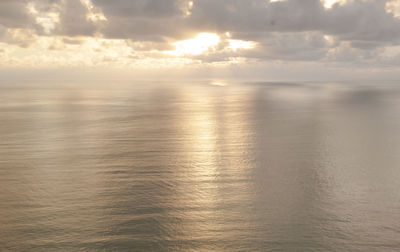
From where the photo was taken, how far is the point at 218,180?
102ft

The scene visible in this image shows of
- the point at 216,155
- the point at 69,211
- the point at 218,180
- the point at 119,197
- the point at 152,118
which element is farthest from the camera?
the point at 152,118

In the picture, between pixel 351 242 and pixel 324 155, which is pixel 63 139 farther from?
pixel 351 242

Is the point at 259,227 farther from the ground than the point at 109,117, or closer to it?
closer to it

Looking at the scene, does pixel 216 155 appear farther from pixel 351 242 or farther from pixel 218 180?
pixel 351 242

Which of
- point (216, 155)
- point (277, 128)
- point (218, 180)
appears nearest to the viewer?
point (218, 180)

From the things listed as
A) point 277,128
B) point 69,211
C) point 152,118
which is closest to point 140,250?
point 69,211

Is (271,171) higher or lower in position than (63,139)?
lower

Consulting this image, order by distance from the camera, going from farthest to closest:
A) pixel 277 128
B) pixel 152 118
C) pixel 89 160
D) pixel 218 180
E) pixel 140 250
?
pixel 152 118 → pixel 277 128 → pixel 89 160 → pixel 218 180 → pixel 140 250

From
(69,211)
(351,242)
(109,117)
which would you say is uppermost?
(109,117)

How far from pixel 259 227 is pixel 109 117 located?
55.8 m

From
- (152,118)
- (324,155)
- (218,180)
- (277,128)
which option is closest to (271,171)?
(218,180)

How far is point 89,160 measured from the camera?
37.3 m

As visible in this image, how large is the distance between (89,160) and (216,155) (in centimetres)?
1436

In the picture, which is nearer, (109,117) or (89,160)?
(89,160)
